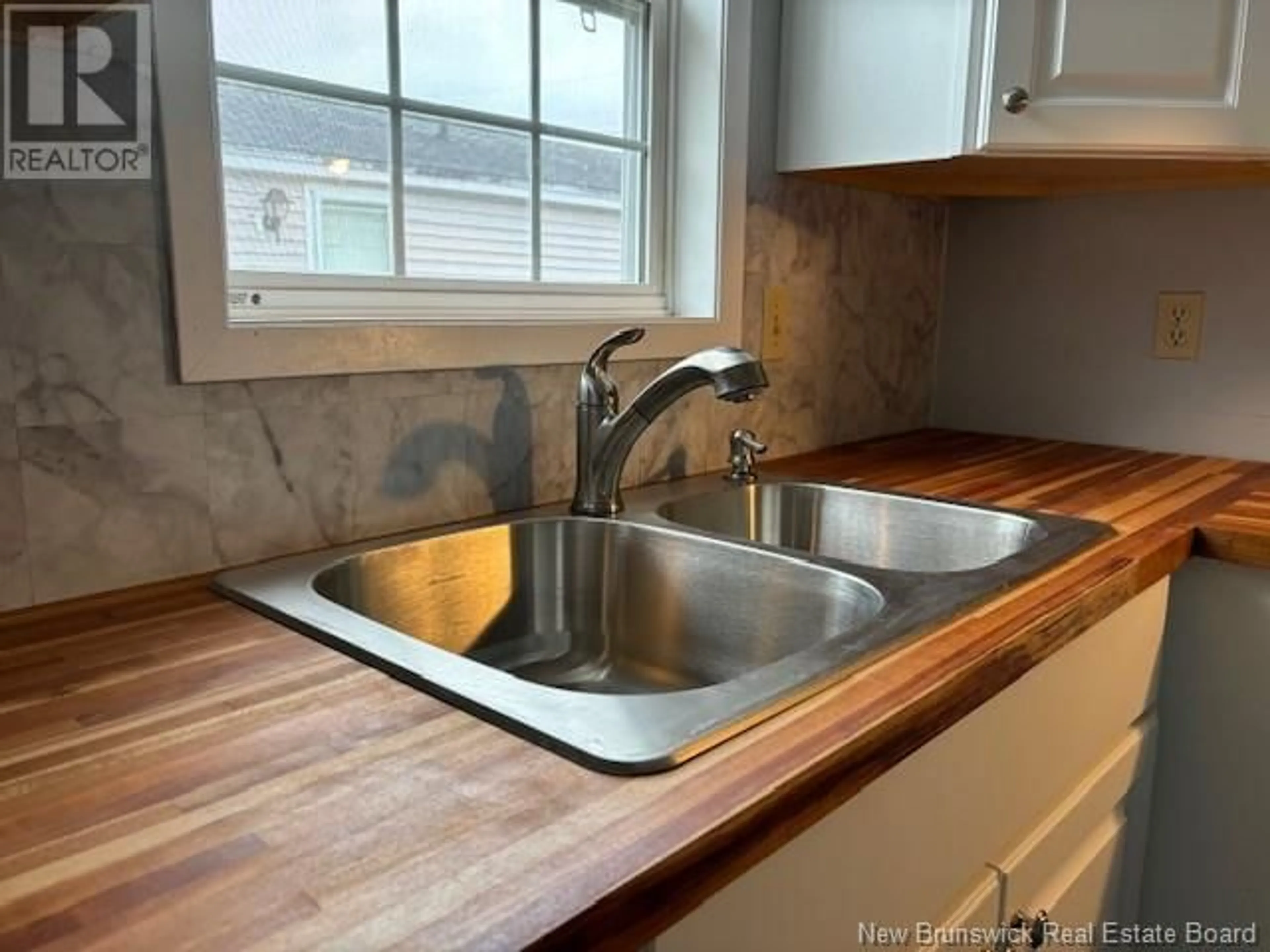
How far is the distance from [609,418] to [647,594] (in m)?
0.22

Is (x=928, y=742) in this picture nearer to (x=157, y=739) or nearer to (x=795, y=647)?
(x=795, y=647)

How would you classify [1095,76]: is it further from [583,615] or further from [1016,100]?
[583,615]

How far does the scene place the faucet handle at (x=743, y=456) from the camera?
1.33 metres

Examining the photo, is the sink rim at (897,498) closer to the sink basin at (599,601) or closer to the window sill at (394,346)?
the sink basin at (599,601)

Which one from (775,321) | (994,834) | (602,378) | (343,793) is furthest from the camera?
(775,321)

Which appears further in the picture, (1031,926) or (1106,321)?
(1106,321)

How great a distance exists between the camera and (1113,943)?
1.18 metres

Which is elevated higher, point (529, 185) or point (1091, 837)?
point (529, 185)

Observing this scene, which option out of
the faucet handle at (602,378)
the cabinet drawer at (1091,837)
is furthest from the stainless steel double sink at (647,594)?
the cabinet drawer at (1091,837)

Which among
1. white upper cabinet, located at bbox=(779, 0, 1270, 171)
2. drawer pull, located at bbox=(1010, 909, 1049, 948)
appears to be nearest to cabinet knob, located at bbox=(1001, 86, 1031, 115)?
white upper cabinet, located at bbox=(779, 0, 1270, 171)

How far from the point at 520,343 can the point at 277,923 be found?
0.81 m

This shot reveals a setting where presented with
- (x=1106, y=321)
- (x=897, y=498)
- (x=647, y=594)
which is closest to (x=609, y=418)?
(x=647, y=594)

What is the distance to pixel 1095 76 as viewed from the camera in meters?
1.27

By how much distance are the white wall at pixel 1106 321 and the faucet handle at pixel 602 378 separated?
3.44ft
